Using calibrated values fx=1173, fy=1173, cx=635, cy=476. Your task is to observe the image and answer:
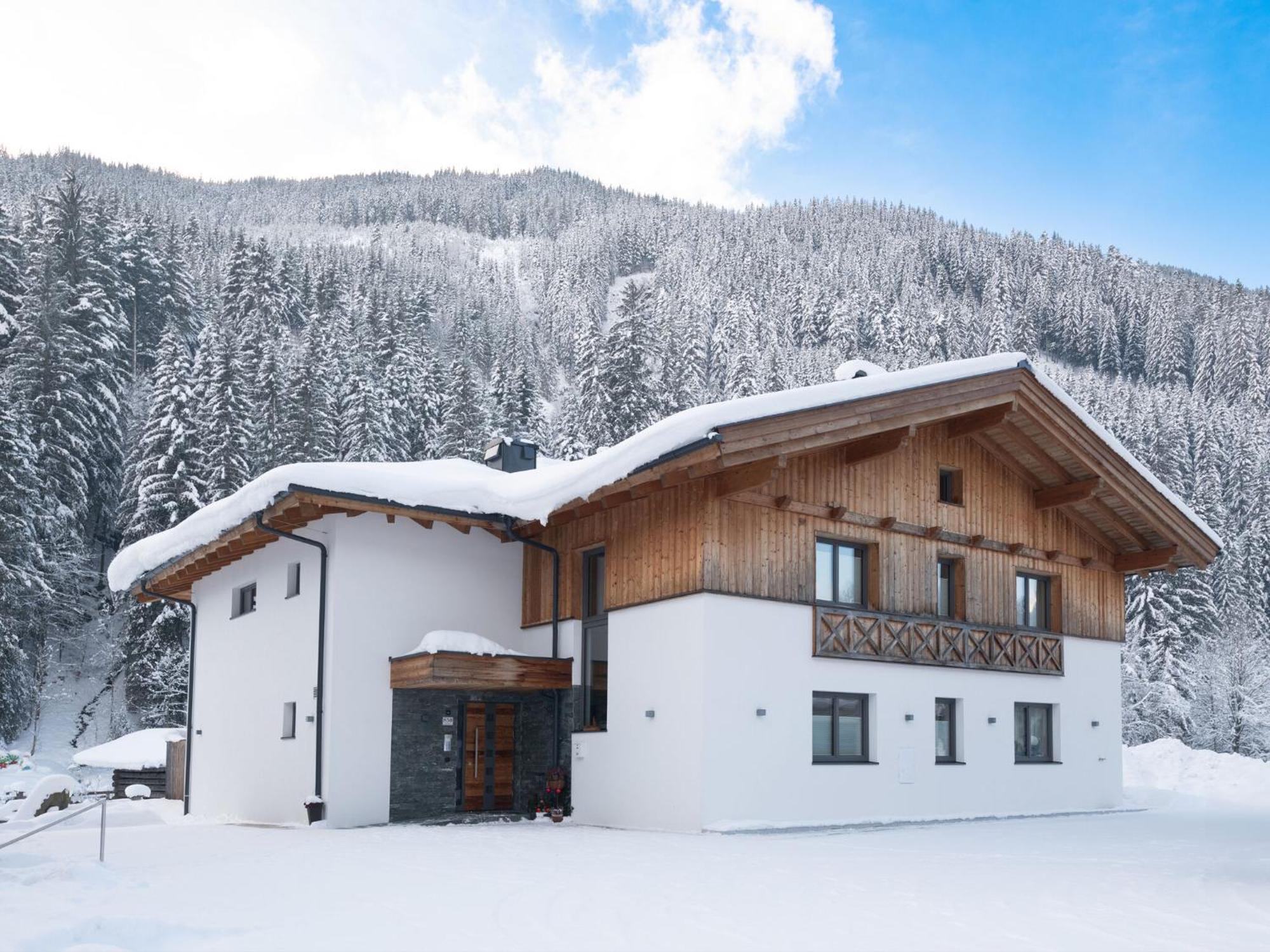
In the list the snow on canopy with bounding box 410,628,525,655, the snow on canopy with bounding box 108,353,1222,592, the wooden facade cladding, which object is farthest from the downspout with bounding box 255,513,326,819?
the wooden facade cladding

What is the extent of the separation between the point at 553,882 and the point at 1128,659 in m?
42.3

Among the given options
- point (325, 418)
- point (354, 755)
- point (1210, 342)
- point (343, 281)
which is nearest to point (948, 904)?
point (354, 755)

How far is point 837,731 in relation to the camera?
16.2 meters

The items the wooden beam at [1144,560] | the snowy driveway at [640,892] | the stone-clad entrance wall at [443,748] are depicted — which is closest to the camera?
the snowy driveway at [640,892]

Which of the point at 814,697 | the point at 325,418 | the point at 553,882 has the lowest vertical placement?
the point at 553,882

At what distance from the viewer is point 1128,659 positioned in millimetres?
46250

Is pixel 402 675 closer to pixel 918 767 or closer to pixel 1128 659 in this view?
pixel 918 767

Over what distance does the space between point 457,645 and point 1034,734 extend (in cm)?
963

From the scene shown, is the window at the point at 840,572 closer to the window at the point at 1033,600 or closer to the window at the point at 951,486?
the window at the point at 951,486

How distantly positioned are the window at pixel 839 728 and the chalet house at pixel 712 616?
45mm

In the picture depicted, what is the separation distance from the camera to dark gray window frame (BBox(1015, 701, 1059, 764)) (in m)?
18.8

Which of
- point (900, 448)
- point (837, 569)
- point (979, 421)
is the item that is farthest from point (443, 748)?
point (979, 421)

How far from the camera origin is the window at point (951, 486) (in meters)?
18.2

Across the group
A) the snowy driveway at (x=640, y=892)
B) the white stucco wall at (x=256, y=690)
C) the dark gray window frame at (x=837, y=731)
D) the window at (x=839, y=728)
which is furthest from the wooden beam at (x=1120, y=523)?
the white stucco wall at (x=256, y=690)
